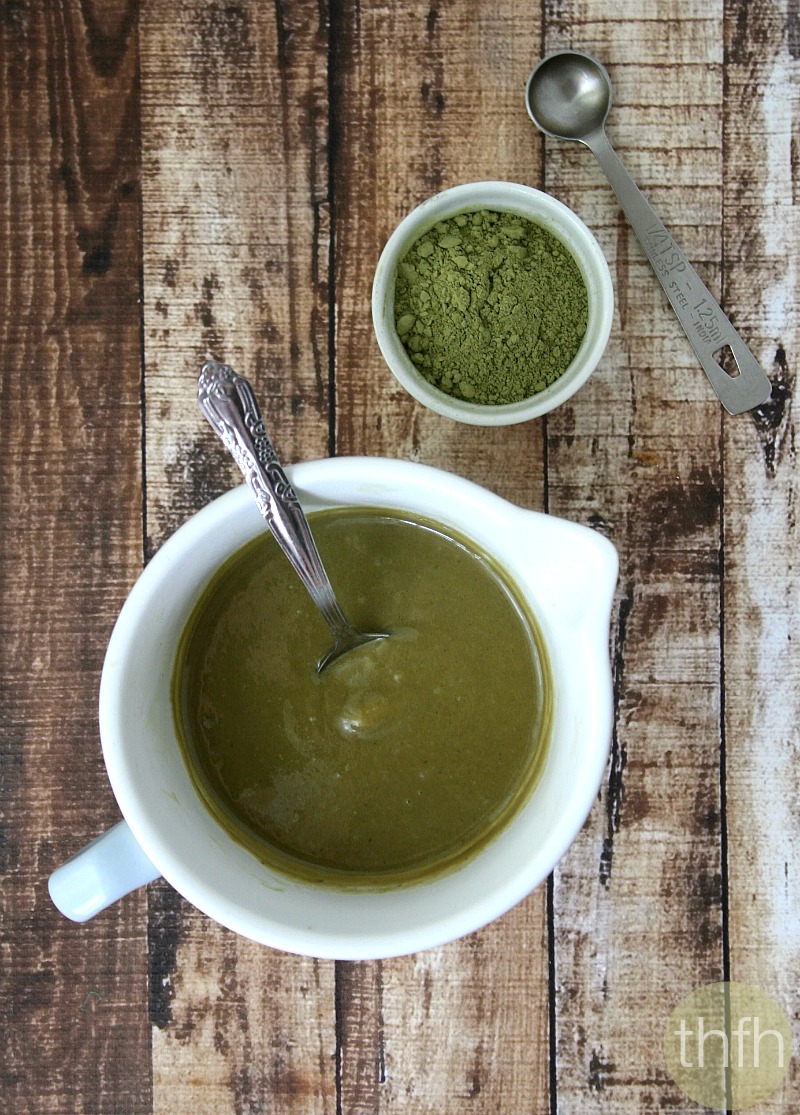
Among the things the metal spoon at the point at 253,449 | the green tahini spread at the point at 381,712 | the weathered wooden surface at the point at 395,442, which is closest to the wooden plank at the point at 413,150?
the weathered wooden surface at the point at 395,442

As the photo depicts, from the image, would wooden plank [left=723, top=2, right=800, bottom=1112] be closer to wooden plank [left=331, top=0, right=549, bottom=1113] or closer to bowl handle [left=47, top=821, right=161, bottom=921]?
→ wooden plank [left=331, top=0, right=549, bottom=1113]

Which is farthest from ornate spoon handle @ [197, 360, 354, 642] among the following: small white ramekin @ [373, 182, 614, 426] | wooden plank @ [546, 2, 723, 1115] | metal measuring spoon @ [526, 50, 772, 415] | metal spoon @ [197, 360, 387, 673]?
metal measuring spoon @ [526, 50, 772, 415]

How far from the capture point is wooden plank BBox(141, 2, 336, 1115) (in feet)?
3.48

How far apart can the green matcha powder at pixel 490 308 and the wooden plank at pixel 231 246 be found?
0.13 metres

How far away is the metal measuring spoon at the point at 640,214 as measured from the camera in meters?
1.04

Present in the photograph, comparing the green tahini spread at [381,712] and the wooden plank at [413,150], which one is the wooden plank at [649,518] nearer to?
the wooden plank at [413,150]

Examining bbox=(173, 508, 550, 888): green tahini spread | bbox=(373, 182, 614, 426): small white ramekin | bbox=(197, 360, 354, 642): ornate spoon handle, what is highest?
bbox=(373, 182, 614, 426): small white ramekin

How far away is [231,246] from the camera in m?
1.06

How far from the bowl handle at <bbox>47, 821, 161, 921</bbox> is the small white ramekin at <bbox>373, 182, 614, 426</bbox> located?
21.1 inches

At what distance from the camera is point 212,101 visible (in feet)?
3.49

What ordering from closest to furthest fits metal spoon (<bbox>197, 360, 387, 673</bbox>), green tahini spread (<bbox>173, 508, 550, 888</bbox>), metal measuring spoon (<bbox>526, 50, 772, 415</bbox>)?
metal spoon (<bbox>197, 360, 387, 673</bbox>) → green tahini spread (<bbox>173, 508, 550, 888</bbox>) → metal measuring spoon (<bbox>526, 50, 772, 415</bbox>)

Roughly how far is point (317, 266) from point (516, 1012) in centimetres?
91

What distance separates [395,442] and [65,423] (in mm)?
392

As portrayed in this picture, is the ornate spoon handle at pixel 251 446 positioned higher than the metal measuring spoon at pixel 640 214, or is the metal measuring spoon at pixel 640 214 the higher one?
the metal measuring spoon at pixel 640 214
